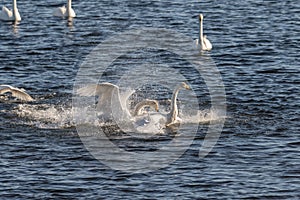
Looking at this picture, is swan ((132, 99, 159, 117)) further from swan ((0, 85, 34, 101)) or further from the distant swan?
swan ((0, 85, 34, 101))

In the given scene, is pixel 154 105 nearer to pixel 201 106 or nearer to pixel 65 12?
pixel 201 106

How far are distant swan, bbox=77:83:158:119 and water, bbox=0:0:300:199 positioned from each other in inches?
34.5

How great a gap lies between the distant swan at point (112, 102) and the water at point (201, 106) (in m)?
0.88

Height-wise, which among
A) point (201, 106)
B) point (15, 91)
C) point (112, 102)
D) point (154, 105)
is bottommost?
point (201, 106)

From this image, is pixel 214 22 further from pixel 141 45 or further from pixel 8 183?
pixel 8 183

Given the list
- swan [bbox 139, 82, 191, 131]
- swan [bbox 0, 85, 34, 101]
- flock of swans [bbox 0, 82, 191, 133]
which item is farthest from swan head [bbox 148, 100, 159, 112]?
swan [bbox 0, 85, 34, 101]

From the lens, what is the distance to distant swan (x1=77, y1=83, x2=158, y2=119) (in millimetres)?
19797

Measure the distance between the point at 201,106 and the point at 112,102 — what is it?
244cm

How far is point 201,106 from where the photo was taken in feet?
69.9

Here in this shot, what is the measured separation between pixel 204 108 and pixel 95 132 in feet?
10.4

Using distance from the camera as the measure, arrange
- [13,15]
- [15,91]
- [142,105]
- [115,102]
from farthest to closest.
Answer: [13,15], [15,91], [142,105], [115,102]

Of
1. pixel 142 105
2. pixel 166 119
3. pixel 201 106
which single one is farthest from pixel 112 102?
pixel 201 106

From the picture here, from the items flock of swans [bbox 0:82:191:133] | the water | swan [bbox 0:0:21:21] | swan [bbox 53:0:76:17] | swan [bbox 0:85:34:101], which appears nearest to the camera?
the water

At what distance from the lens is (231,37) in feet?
94.7
